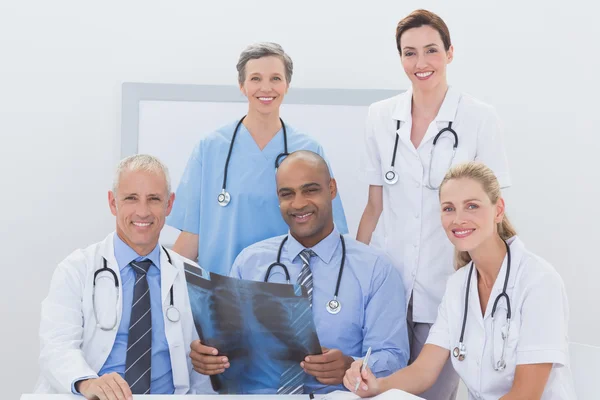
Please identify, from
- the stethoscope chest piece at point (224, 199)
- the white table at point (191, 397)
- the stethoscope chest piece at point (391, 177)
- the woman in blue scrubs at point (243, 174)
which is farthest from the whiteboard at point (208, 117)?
the white table at point (191, 397)

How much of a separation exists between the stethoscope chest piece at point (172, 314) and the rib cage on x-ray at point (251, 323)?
0.18 m

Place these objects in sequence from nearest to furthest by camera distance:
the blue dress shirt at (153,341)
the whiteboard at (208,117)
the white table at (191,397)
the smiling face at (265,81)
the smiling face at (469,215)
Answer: the white table at (191,397) < the smiling face at (469,215) < the blue dress shirt at (153,341) < the smiling face at (265,81) < the whiteboard at (208,117)

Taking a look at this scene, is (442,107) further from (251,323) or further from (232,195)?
(251,323)

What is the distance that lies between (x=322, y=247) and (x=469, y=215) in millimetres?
490

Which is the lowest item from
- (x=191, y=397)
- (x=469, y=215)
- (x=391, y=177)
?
(x=191, y=397)

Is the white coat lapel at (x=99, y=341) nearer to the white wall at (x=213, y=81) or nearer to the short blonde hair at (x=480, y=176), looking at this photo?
the short blonde hair at (x=480, y=176)

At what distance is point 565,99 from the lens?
3234 mm

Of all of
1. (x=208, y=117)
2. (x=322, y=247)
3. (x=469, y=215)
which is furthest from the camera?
(x=208, y=117)

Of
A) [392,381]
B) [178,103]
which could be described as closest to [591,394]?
[392,381]

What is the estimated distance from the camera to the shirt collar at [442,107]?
225cm

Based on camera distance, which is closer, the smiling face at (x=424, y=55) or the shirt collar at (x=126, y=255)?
the shirt collar at (x=126, y=255)

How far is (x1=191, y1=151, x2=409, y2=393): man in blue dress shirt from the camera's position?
210cm

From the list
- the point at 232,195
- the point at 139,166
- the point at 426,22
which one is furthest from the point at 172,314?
the point at 426,22

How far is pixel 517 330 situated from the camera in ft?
5.89
